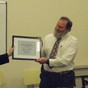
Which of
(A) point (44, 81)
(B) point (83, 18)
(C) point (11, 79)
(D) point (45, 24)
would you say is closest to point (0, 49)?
(C) point (11, 79)

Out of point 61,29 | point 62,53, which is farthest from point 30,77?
point 61,29

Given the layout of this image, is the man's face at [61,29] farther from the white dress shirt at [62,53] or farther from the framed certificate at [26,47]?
the framed certificate at [26,47]

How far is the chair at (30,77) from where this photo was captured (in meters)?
4.85

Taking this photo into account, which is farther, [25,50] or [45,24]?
[45,24]

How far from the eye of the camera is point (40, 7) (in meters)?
5.05

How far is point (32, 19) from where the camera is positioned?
16.5ft

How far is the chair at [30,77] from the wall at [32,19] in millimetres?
155

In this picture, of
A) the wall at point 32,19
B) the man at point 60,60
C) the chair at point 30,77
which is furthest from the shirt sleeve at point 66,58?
the wall at point 32,19

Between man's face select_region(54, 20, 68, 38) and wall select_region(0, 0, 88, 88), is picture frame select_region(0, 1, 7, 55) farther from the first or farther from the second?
man's face select_region(54, 20, 68, 38)

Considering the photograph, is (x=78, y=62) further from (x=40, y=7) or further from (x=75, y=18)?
(x=40, y=7)

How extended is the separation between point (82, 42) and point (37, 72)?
1249mm

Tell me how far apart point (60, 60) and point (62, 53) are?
0.47 ft

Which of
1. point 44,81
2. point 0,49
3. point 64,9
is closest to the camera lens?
point 44,81

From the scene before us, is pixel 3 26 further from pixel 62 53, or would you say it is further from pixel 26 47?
pixel 62 53
